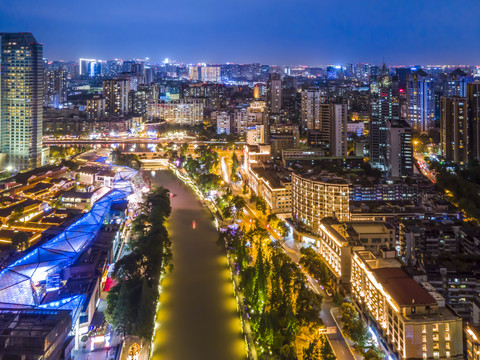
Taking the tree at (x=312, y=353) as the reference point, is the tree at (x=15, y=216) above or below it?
above

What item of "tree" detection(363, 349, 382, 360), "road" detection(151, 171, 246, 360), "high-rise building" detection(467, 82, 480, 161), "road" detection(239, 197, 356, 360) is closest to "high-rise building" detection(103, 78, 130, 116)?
"road" detection(151, 171, 246, 360)

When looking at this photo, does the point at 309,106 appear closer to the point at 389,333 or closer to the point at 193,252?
the point at 193,252

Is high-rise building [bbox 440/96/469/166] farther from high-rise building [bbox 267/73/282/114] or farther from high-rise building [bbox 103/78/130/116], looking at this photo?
high-rise building [bbox 103/78/130/116]

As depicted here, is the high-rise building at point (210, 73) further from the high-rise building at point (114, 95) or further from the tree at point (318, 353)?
the tree at point (318, 353)

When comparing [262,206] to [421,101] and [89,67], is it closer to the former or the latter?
[421,101]

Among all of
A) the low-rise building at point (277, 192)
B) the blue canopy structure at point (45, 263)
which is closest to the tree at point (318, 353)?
the blue canopy structure at point (45, 263)

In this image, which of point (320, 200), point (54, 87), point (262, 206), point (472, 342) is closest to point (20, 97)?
point (262, 206)
